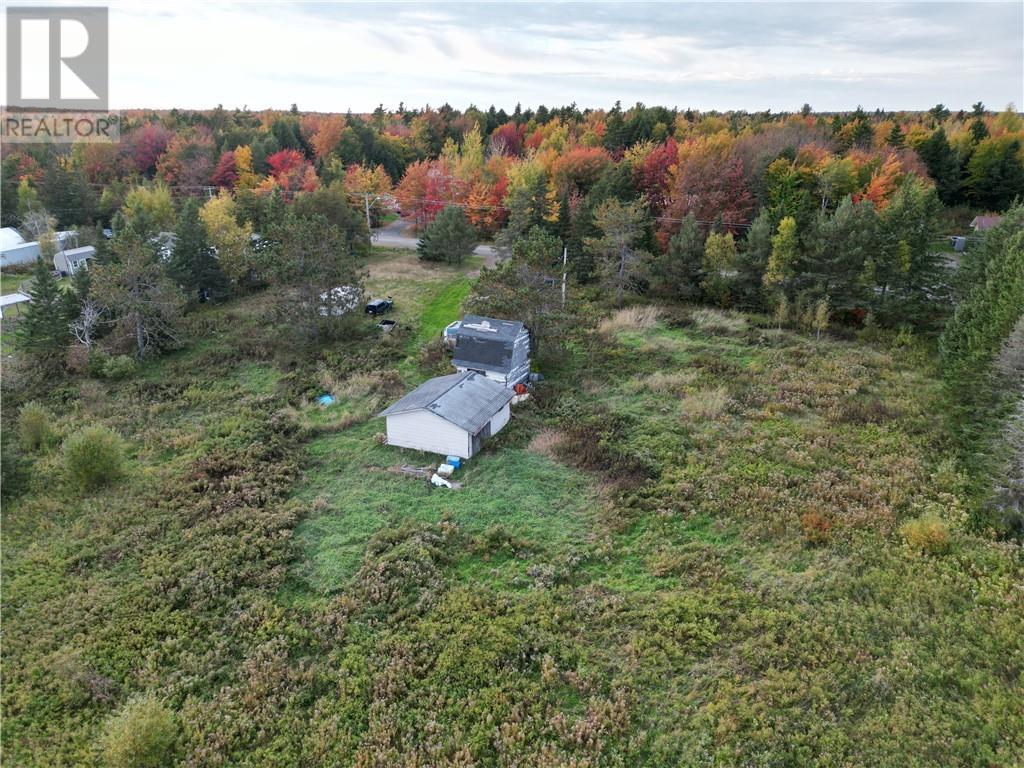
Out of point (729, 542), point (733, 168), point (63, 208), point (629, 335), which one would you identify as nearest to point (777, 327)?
point (629, 335)

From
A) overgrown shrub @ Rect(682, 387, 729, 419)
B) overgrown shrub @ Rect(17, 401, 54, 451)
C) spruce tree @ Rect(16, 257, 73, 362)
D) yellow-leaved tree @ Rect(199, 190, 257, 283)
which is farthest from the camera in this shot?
yellow-leaved tree @ Rect(199, 190, 257, 283)

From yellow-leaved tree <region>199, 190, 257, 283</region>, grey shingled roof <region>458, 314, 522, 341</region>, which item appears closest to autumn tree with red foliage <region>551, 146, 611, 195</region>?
yellow-leaved tree <region>199, 190, 257, 283</region>

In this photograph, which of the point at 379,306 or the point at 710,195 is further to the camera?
the point at 710,195

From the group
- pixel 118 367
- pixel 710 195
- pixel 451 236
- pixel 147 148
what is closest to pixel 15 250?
pixel 147 148

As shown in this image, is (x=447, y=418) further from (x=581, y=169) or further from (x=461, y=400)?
(x=581, y=169)

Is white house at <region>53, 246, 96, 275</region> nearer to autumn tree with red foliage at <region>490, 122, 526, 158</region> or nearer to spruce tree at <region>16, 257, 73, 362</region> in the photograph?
spruce tree at <region>16, 257, 73, 362</region>

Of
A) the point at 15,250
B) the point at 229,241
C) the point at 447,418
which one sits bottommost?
the point at 447,418

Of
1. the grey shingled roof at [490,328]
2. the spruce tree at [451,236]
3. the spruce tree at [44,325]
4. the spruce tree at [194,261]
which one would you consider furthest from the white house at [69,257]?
the grey shingled roof at [490,328]
